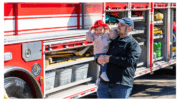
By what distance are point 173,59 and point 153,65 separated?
1141 millimetres

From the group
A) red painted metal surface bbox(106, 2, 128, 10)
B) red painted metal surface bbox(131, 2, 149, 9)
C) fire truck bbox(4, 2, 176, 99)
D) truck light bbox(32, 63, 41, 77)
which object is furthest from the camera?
red painted metal surface bbox(131, 2, 149, 9)

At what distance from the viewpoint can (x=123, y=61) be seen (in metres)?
3.42

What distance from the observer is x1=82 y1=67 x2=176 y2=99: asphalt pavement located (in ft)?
24.7

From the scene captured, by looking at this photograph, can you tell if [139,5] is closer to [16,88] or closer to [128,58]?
[16,88]

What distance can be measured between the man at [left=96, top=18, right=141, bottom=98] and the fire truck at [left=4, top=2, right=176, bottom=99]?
1.42 m

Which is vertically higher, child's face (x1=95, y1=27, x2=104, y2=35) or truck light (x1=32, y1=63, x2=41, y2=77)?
child's face (x1=95, y1=27, x2=104, y2=35)

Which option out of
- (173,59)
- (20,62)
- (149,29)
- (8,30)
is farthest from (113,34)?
(173,59)

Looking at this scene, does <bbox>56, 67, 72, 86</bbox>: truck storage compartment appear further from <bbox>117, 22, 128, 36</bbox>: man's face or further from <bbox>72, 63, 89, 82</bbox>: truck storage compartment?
<bbox>117, 22, 128, 36</bbox>: man's face

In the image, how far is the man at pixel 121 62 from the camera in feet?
11.4

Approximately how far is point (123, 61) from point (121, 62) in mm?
25

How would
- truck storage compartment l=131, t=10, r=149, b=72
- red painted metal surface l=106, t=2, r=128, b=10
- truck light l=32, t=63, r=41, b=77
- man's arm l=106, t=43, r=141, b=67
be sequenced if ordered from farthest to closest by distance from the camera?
truck storage compartment l=131, t=10, r=149, b=72 < red painted metal surface l=106, t=2, r=128, b=10 < truck light l=32, t=63, r=41, b=77 < man's arm l=106, t=43, r=141, b=67

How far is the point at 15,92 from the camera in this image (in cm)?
450

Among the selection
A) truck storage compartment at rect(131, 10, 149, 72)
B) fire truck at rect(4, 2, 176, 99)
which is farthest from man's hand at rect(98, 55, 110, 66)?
truck storage compartment at rect(131, 10, 149, 72)

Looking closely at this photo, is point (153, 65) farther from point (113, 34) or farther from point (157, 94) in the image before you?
point (113, 34)
